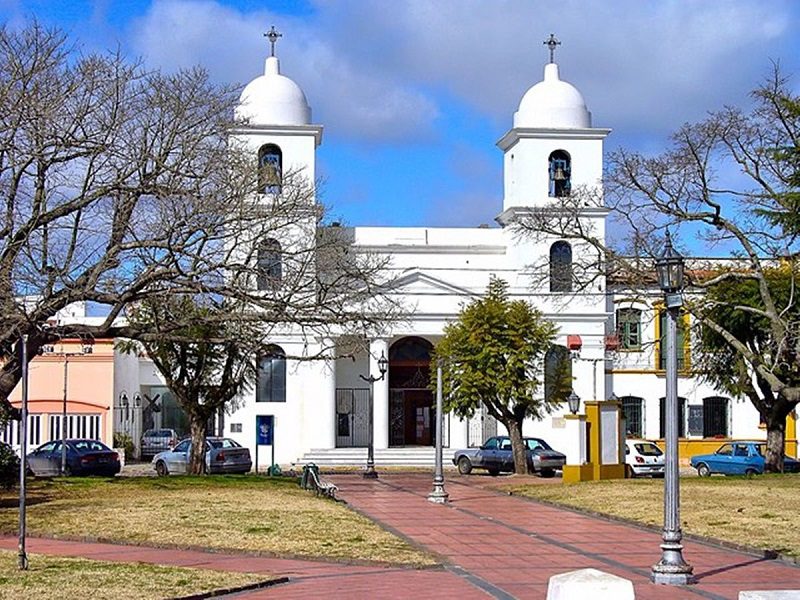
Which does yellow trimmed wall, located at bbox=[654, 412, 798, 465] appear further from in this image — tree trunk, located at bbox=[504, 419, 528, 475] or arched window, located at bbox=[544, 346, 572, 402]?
tree trunk, located at bbox=[504, 419, 528, 475]

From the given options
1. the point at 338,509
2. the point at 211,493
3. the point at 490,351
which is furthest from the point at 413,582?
the point at 490,351

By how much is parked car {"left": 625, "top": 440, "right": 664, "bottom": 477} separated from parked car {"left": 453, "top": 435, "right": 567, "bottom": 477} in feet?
7.13

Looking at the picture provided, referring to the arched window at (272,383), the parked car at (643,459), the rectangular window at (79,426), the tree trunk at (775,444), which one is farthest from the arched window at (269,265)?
the rectangular window at (79,426)

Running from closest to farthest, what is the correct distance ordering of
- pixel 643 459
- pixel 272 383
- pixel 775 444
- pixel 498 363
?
pixel 775 444 → pixel 498 363 → pixel 643 459 → pixel 272 383

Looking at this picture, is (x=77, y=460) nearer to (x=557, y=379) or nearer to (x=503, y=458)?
(x=503, y=458)

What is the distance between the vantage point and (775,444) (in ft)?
130

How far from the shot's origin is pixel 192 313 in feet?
91.6

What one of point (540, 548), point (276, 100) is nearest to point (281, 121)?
point (276, 100)

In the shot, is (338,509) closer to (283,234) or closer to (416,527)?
(416,527)

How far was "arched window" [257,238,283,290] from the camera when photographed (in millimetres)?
27125

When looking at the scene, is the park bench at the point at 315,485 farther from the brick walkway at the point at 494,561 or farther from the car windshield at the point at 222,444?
the car windshield at the point at 222,444

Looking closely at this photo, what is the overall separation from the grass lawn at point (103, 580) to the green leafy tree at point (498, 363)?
25.2m

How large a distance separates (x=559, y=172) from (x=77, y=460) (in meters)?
23.8

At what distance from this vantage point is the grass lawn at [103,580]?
528 inches
